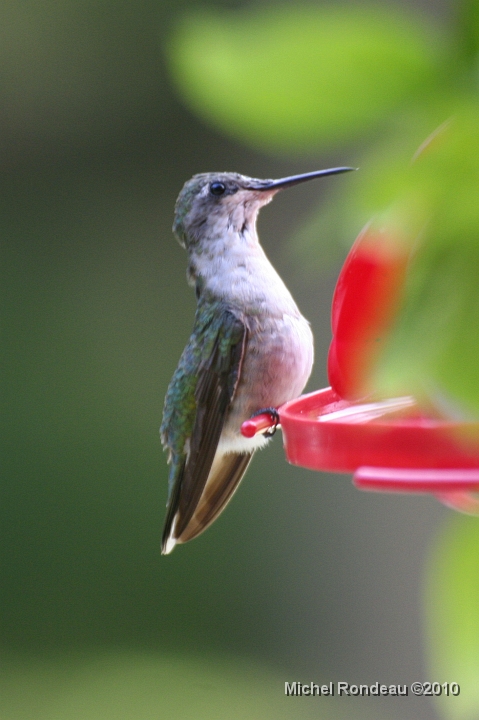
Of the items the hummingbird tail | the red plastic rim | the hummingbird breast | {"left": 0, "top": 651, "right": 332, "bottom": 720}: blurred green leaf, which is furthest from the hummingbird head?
{"left": 0, "top": 651, "right": 332, "bottom": 720}: blurred green leaf

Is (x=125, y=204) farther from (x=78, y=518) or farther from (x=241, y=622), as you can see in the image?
(x=241, y=622)

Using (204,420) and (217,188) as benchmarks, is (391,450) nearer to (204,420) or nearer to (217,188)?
(204,420)

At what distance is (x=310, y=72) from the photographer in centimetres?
Answer: 22

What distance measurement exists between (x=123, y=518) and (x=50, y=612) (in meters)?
0.73

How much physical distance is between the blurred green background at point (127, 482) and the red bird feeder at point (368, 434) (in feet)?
11.9

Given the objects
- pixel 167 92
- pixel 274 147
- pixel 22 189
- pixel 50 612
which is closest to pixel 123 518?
pixel 50 612

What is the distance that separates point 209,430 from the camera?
232 cm

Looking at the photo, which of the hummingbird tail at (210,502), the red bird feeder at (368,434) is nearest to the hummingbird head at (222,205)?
the hummingbird tail at (210,502)

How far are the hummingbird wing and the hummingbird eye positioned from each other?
32 centimetres

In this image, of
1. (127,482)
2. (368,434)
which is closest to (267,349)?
(368,434)

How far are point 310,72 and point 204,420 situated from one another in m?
2.14

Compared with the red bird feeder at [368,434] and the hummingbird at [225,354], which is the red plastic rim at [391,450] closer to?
the red bird feeder at [368,434]

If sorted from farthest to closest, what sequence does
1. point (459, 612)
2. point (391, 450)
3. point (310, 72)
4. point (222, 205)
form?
1. point (222, 205)
2. point (391, 450)
3. point (459, 612)
4. point (310, 72)

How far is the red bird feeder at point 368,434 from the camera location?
835 mm
